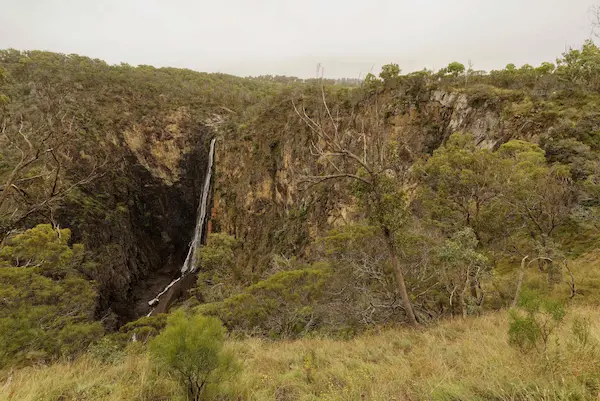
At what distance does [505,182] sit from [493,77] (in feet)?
48.7

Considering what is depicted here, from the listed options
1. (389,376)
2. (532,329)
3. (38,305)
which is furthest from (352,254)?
(38,305)

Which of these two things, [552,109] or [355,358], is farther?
[552,109]

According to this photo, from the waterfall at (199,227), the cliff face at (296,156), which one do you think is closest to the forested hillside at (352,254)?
the cliff face at (296,156)

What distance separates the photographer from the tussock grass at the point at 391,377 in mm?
3020

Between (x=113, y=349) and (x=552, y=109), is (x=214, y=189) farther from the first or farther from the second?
(x=552, y=109)

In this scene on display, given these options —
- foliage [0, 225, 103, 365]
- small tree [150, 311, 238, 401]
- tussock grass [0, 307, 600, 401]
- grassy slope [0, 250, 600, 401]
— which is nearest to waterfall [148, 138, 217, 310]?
foliage [0, 225, 103, 365]

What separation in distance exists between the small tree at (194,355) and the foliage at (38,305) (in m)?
7.56

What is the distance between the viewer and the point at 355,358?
5523mm

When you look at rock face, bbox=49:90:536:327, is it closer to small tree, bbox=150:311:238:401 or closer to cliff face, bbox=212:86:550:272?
cliff face, bbox=212:86:550:272

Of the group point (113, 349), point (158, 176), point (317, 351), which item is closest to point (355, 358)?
point (317, 351)

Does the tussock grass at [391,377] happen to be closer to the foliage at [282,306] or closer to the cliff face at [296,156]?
the foliage at [282,306]

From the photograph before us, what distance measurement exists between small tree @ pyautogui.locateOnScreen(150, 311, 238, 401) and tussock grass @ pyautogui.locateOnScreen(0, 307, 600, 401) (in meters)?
0.28

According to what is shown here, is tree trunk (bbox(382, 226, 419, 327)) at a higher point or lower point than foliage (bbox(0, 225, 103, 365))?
higher

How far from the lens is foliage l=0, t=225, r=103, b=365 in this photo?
914 centimetres
